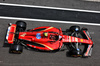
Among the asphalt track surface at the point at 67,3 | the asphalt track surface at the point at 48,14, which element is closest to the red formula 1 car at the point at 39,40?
the asphalt track surface at the point at 48,14

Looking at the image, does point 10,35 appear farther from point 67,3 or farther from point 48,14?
point 67,3

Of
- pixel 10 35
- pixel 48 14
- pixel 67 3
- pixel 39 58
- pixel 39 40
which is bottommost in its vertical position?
pixel 39 58

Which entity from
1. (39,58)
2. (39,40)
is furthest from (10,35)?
(39,58)

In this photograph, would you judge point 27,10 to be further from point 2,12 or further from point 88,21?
point 88,21

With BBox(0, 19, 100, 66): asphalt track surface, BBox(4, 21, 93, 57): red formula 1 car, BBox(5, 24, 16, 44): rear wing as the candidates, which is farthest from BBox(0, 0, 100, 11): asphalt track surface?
BBox(5, 24, 16, 44): rear wing

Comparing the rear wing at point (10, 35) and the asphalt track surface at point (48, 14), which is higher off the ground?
the asphalt track surface at point (48, 14)

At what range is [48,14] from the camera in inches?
413

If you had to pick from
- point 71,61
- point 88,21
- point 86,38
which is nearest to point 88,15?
point 88,21

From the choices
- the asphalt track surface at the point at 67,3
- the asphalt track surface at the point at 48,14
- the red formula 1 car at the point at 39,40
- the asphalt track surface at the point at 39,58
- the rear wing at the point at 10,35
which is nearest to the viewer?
the rear wing at the point at 10,35

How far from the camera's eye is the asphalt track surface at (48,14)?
33.0ft

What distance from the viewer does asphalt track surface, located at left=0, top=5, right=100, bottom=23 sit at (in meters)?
10.1

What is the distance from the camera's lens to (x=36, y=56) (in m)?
8.92

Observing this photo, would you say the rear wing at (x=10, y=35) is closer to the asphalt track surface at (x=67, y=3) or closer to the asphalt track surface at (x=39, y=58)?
the asphalt track surface at (x=39, y=58)

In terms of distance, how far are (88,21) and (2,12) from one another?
9.54 meters
